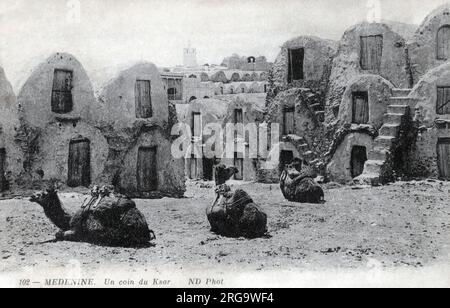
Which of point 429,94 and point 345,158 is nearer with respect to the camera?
point 429,94

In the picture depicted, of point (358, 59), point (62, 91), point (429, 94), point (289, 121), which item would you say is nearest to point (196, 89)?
point (289, 121)

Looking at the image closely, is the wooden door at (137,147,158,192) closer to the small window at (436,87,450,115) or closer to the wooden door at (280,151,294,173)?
the wooden door at (280,151,294,173)

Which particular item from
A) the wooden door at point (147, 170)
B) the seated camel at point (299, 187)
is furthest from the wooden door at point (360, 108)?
the wooden door at point (147, 170)

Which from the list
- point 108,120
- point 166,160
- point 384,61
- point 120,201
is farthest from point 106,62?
point 384,61

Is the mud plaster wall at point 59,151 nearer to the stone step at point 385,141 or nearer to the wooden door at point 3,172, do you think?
the wooden door at point 3,172

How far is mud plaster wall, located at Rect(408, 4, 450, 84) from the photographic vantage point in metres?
22.9

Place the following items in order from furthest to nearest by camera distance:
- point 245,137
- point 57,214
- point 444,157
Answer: point 245,137 → point 444,157 → point 57,214

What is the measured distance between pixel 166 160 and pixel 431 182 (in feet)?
35.4

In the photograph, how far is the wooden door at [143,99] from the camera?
21.6m

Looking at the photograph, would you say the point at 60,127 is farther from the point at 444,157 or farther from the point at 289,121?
the point at 444,157

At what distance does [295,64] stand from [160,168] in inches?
359

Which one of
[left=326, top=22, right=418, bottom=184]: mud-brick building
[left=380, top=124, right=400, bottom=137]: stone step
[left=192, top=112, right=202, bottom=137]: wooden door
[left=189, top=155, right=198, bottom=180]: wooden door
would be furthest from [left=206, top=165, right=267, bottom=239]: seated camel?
[left=189, top=155, right=198, bottom=180]: wooden door


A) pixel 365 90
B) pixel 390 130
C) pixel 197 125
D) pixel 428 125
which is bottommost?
pixel 390 130

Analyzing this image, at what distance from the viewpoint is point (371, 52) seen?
24438 millimetres
